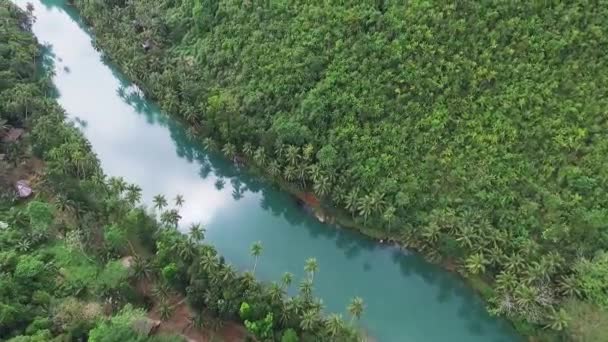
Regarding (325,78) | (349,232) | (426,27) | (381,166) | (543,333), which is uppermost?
(426,27)

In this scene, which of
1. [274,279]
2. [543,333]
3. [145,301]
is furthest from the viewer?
[274,279]

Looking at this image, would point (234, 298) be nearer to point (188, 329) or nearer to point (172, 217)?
point (188, 329)

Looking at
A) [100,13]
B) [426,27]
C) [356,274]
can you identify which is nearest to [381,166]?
[356,274]

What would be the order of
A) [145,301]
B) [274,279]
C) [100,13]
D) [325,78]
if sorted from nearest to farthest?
1. [145,301]
2. [274,279]
3. [325,78]
4. [100,13]

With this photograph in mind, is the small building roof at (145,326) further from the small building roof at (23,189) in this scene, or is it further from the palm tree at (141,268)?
the small building roof at (23,189)

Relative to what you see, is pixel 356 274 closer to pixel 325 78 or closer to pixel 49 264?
pixel 325 78

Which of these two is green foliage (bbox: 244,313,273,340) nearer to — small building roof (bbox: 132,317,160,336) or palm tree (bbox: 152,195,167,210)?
small building roof (bbox: 132,317,160,336)

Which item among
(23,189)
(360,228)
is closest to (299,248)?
(360,228)

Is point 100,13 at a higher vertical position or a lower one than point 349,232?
higher

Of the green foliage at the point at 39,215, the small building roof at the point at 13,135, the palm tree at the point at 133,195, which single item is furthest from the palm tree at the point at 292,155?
the small building roof at the point at 13,135
